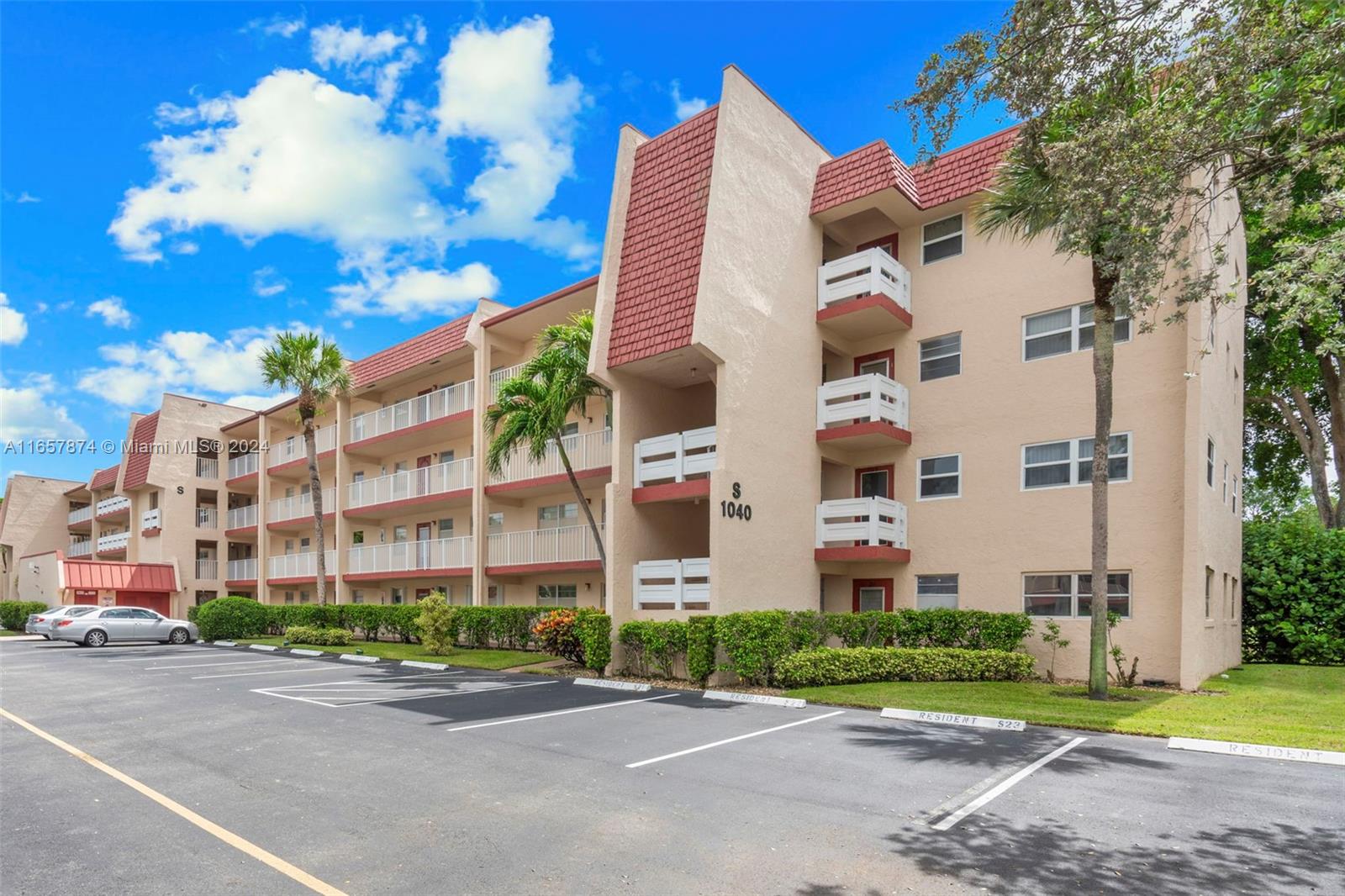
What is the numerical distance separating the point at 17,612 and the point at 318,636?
2446 cm

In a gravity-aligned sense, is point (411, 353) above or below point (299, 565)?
above

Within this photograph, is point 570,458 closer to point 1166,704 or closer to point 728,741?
point 728,741

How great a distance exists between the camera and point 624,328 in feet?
60.5

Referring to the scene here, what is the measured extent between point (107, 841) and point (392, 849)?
2396 millimetres

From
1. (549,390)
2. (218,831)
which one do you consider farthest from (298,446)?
(218,831)

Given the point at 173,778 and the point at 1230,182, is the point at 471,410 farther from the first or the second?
the point at 1230,182

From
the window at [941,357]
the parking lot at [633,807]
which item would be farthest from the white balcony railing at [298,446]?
the window at [941,357]

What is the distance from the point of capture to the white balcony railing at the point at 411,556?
25.8 meters

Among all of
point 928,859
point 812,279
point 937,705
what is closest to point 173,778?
point 928,859

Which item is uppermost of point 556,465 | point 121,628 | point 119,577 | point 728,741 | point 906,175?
point 906,175

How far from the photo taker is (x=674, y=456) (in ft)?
59.6

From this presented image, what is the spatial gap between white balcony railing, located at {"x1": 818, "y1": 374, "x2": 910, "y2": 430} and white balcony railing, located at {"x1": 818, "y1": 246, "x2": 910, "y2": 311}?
2074 millimetres

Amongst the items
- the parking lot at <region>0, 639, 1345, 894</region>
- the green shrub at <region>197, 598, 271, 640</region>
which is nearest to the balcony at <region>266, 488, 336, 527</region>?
the green shrub at <region>197, 598, 271, 640</region>

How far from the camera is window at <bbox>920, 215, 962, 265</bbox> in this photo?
20234 mm
